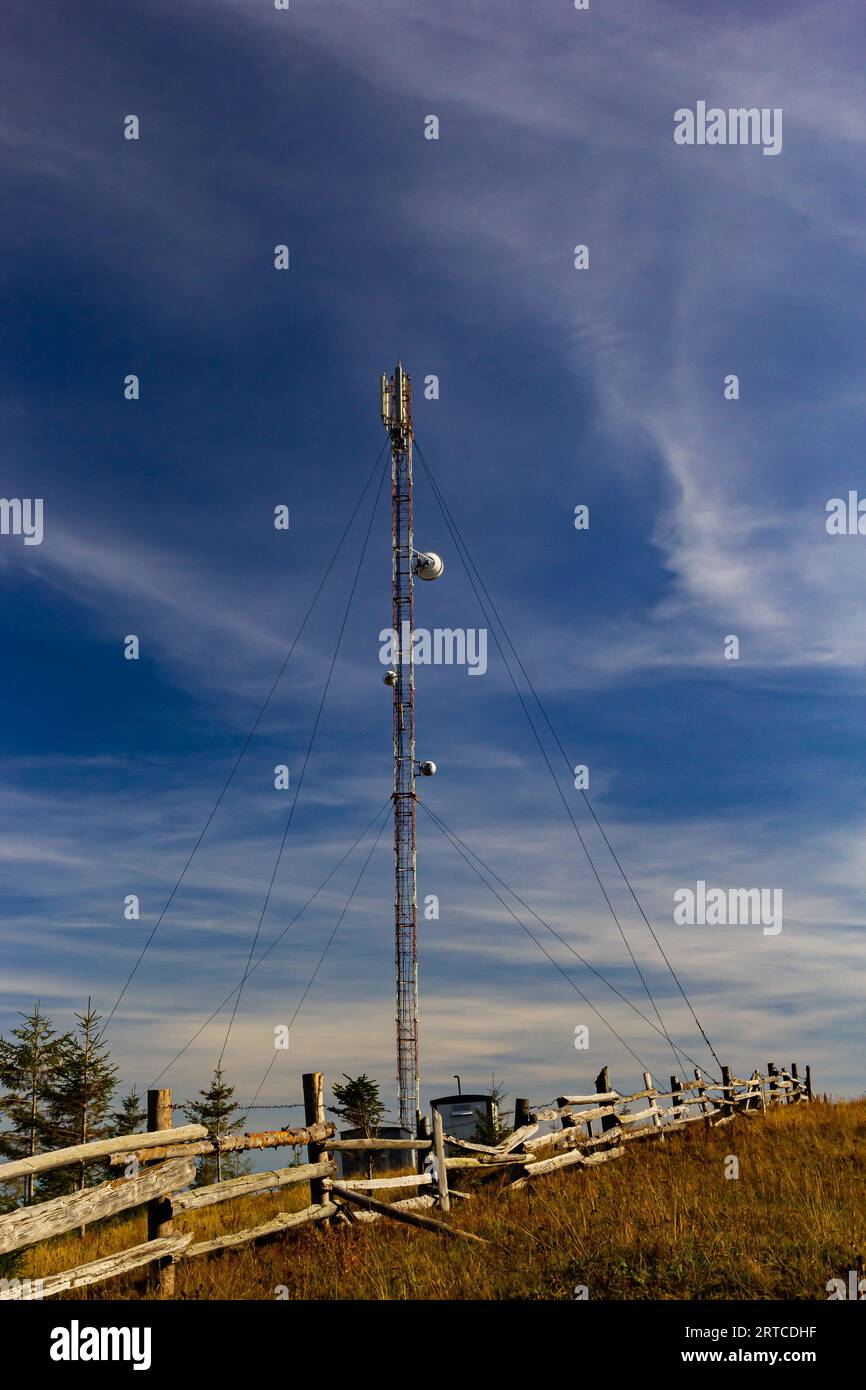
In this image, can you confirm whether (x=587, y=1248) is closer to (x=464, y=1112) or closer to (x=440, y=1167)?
(x=440, y=1167)

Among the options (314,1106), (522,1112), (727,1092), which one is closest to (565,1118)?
(522,1112)

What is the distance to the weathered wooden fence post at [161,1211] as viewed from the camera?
9109 mm

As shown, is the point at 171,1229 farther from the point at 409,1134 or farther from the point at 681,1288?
the point at 409,1134

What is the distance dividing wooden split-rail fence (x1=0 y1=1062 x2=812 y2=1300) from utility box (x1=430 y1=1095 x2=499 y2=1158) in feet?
26.2

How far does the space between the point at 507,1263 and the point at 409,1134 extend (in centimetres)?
2016

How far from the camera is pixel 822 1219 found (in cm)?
927

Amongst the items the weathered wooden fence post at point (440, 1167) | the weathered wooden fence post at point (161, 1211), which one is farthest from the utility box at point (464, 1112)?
the weathered wooden fence post at point (161, 1211)

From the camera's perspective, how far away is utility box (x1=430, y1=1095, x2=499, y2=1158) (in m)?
25.7

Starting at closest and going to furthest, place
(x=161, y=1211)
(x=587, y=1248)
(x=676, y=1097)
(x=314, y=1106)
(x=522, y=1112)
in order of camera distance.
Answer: (x=587, y=1248), (x=161, y=1211), (x=314, y=1106), (x=522, y=1112), (x=676, y=1097)

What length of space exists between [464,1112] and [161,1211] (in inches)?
709

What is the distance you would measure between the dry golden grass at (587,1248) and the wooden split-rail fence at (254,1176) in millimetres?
249

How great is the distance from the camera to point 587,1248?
893 centimetres

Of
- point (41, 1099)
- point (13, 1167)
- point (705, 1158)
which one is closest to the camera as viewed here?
point (13, 1167)
